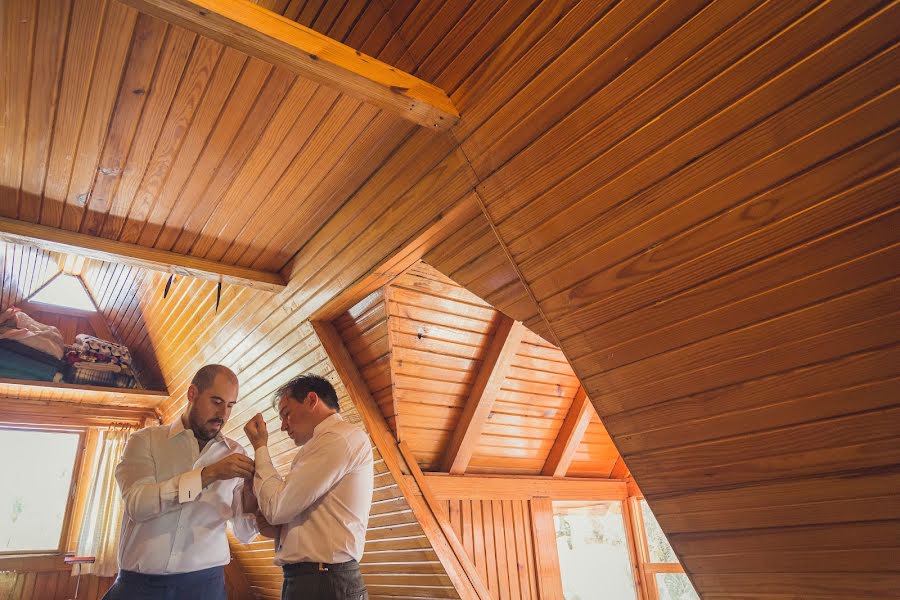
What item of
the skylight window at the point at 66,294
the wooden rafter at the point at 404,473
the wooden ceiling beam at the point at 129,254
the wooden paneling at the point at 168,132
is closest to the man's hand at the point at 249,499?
the wooden rafter at the point at 404,473

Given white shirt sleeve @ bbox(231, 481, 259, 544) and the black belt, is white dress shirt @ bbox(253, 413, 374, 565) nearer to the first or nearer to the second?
the black belt

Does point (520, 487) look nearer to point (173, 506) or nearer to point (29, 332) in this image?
point (173, 506)

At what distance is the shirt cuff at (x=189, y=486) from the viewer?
188 cm

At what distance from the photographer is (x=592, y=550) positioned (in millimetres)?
5910

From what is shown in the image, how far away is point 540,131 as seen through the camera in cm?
190

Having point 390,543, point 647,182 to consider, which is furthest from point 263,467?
point 390,543

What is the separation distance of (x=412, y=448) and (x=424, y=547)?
0.85 meters

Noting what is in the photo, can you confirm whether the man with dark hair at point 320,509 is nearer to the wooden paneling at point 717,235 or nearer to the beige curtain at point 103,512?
the wooden paneling at point 717,235

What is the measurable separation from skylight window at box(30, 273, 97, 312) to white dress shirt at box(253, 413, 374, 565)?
517cm

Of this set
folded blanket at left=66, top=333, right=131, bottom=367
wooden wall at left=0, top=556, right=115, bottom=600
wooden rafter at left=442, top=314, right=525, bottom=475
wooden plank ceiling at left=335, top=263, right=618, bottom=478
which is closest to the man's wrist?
wooden plank ceiling at left=335, top=263, right=618, bottom=478

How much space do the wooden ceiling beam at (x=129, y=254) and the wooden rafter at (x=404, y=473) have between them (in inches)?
18.6

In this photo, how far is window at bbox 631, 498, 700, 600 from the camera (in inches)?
209

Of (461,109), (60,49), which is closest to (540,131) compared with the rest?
(461,109)

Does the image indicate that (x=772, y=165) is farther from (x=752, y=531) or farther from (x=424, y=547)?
(x=424, y=547)
